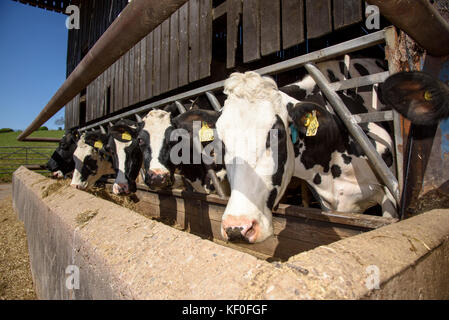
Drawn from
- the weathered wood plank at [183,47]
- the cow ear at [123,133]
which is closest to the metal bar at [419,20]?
the weathered wood plank at [183,47]

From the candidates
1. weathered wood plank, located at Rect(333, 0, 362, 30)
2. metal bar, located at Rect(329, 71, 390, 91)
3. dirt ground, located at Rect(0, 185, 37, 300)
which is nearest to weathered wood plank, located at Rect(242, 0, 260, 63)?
weathered wood plank, located at Rect(333, 0, 362, 30)

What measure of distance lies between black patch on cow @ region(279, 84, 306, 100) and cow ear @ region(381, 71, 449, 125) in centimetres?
112

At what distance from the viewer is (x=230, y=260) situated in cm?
90

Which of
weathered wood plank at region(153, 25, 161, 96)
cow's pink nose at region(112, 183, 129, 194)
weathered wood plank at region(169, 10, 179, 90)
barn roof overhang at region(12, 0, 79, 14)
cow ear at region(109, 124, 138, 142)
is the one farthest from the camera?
barn roof overhang at region(12, 0, 79, 14)

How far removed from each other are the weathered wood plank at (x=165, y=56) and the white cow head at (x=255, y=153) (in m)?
3.39

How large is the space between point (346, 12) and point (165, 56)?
12.5ft

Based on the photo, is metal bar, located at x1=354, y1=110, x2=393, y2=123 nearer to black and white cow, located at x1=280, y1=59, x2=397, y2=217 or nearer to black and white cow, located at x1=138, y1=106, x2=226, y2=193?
black and white cow, located at x1=280, y1=59, x2=397, y2=217

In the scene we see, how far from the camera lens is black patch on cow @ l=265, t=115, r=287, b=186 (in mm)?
1956

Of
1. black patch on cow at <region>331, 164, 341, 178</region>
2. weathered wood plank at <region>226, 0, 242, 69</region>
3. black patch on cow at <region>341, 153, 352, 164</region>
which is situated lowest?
black patch on cow at <region>331, 164, 341, 178</region>

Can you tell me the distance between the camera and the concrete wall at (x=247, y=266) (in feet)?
2.46

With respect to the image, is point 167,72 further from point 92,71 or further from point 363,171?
point 92,71

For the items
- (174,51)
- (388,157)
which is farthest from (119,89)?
(388,157)
